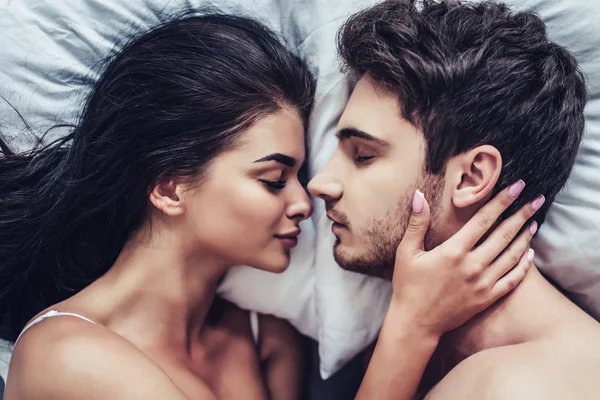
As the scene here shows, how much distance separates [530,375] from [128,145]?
2.69 feet

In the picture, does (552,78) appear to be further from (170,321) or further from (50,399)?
(50,399)

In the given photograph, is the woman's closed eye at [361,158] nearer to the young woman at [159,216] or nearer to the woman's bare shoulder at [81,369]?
the young woman at [159,216]

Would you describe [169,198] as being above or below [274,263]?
above

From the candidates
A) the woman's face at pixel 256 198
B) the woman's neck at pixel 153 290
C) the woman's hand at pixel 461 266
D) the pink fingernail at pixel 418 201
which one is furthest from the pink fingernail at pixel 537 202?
the woman's neck at pixel 153 290

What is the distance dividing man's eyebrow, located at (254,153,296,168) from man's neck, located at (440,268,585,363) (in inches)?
18.5

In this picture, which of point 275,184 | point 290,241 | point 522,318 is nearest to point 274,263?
point 290,241

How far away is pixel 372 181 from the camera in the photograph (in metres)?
1.08

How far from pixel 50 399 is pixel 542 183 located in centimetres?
95

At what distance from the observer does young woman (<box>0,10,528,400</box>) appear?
105 centimetres

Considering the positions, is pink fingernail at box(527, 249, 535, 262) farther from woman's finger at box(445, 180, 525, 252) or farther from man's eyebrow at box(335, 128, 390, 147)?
man's eyebrow at box(335, 128, 390, 147)

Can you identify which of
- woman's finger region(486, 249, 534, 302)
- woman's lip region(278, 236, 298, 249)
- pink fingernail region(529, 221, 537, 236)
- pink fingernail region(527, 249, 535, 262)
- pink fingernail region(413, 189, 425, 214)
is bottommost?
woman's finger region(486, 249, 534, 302)

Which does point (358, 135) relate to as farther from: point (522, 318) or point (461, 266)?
point (522, 318)

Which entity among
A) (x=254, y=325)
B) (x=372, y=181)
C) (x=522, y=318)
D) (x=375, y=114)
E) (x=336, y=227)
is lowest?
(x=254, y=325)

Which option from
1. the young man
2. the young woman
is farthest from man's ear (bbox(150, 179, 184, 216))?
the young man
